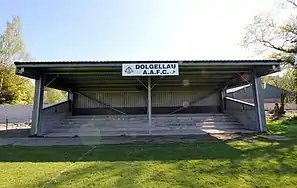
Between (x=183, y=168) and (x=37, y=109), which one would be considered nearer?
(x=183, y=168)

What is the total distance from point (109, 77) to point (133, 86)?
2524 mm

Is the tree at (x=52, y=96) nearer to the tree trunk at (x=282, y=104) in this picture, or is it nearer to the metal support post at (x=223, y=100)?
the metal support post at (x=223, y=100)

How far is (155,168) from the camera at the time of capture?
12.9 feet

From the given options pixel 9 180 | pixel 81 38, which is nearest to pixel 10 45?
pixel 81 38

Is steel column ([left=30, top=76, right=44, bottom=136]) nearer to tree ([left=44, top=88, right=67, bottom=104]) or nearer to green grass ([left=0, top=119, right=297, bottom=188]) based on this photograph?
green grass ([left=0, top=119, right=297, bottom=188])

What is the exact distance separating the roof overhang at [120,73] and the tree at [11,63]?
14686 millimetres

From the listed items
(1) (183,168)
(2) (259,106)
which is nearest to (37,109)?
(1) (183,168)

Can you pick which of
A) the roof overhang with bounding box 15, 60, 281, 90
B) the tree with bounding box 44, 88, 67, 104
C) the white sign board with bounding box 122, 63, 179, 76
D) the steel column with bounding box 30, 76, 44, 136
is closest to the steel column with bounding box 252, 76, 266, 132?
the roof overhang with bounding box 15, 60, 281, 90

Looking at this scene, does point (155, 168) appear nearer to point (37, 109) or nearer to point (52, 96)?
point (37, 109)

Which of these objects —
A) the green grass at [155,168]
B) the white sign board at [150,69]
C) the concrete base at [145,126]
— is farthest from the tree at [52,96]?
the green grass at [155,168]

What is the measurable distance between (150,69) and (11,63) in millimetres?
21714

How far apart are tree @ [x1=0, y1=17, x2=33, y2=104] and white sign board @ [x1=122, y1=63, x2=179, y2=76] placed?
2045 cm

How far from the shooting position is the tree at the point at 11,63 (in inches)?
930

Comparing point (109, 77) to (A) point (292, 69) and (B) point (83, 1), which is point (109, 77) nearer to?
(B) point (83, 1)
